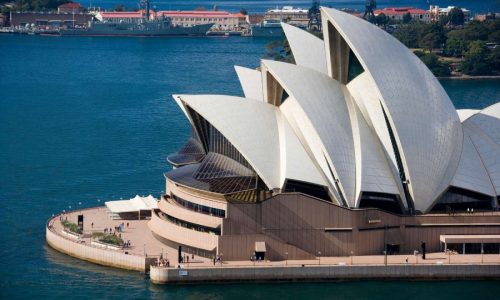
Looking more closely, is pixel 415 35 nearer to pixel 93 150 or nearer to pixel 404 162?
pixel 93 150

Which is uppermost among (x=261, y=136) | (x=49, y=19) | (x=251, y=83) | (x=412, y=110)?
(x=251, y=83)

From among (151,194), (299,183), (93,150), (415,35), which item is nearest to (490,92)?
(415,35)

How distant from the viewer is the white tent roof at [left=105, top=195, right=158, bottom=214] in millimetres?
57938

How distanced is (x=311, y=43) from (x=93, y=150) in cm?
2003

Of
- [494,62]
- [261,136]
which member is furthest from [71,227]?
[494,62]

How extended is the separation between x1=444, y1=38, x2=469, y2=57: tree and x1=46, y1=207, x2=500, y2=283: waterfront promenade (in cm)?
8299

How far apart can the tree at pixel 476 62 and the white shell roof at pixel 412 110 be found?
2817 inches

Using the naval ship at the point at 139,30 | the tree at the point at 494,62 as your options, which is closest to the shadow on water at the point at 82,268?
the tree at the point at 494,62

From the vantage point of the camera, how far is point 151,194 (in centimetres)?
6281

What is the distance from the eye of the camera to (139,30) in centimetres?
18500

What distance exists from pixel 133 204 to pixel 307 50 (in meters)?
9.83

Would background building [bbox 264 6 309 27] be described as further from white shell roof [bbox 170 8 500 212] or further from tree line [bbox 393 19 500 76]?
white shell roof [bbox 170 8 500 212]

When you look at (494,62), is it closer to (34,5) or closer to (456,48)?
(456,48)

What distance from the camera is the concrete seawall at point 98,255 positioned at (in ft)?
169
